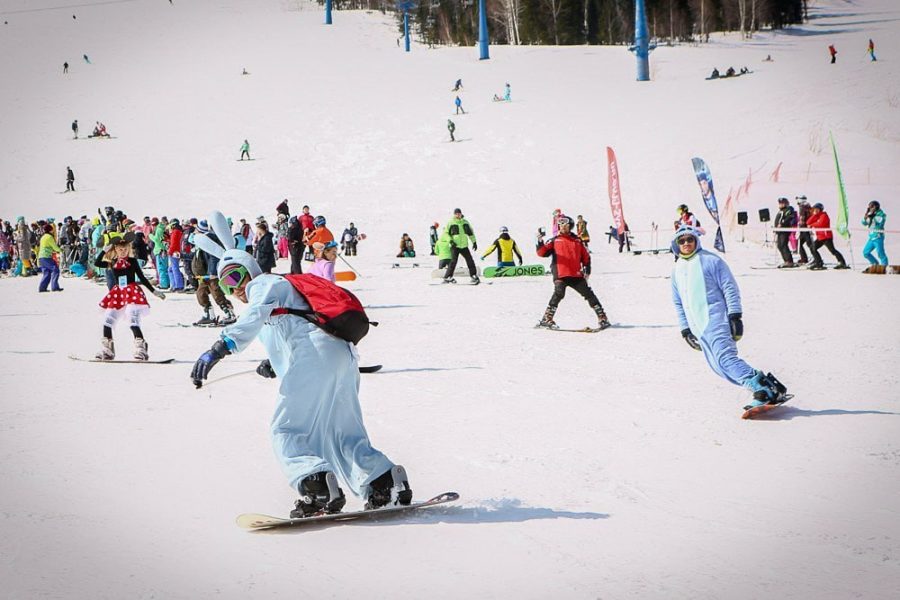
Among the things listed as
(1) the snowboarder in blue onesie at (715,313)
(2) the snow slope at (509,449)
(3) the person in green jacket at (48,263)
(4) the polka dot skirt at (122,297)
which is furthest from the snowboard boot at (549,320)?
(3) the person in green jacket at (48,263)

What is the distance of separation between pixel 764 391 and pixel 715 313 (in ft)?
2.39

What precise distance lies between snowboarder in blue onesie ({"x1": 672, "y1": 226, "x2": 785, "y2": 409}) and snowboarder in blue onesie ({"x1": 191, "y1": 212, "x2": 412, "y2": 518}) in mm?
3458

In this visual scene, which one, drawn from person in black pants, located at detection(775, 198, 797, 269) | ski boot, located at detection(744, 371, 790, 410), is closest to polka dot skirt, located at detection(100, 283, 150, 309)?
ski boot, located at detection(744, 371, 790, 410)

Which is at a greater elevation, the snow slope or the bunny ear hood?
the bunny ear hood

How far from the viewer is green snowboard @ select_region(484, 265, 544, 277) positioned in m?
21.2

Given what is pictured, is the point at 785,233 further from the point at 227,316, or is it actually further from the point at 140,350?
the point at 140,350

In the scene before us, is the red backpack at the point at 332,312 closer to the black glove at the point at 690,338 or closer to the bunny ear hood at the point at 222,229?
the bunny ear hood at the point at 222,229

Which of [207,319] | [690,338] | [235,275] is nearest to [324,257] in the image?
[207,319]

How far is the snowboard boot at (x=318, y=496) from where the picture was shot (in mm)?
5156

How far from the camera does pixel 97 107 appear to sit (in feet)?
202

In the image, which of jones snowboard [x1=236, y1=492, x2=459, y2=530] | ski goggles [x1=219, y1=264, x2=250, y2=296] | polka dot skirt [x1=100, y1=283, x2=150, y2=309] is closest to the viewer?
jones snowboard [x1=236, y1=492, x2=459, y2=530]

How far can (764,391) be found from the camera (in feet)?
24.8

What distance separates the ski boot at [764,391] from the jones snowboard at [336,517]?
3177 mm

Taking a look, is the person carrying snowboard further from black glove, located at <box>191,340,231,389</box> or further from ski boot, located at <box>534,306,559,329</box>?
black glove, located at <box>191,340,231,389</box>
